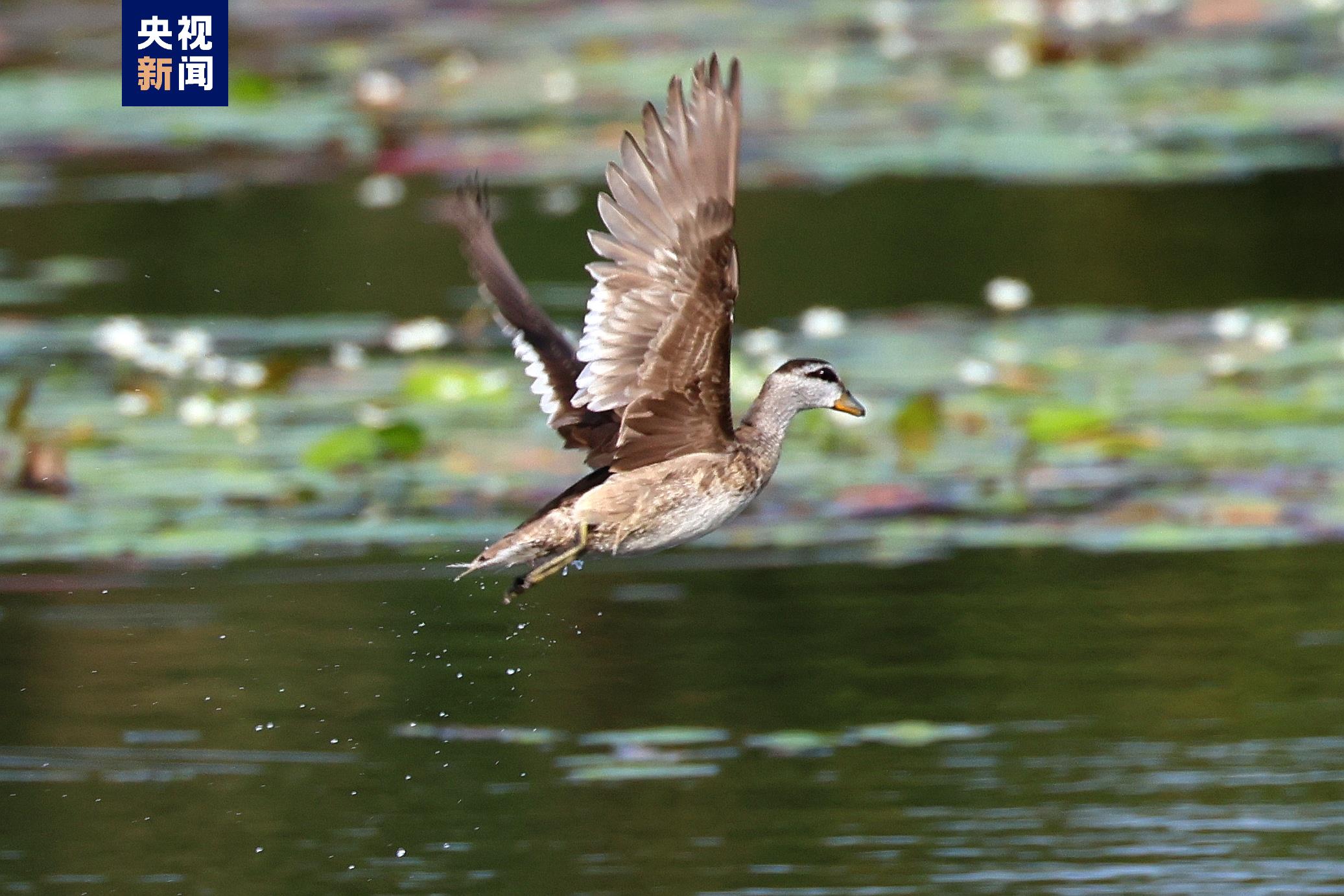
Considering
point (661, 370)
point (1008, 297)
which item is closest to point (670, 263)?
point (661, 370)

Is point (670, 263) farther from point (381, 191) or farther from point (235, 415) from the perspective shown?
point (381, 191)

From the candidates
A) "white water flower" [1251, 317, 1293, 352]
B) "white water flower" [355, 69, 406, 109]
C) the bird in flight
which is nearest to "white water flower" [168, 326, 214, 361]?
the bird in flight

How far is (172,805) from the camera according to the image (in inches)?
253

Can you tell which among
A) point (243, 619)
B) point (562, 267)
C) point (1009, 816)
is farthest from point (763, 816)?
point (562, 267)

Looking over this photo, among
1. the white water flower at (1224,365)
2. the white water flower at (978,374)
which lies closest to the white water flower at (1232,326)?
the white water flower at (1224,365)

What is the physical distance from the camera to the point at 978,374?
10117 millimetres

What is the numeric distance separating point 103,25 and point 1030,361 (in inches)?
445

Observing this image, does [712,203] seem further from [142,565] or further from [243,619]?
[142,565]

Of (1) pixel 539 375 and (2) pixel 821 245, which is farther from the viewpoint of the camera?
(2) pixel 821 245

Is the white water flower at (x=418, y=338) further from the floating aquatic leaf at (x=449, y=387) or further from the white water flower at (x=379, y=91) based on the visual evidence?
the white water flower at (x=379, y=91)

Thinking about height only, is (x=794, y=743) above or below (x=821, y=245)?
below

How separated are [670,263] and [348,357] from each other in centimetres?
511

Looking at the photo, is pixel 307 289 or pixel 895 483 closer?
pixel 895 483

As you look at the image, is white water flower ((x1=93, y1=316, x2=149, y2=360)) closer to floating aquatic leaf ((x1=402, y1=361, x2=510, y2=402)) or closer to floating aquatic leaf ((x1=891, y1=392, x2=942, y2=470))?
floating aquatic leaf ((x1=402, y1=361, x2=510, y2=402))
